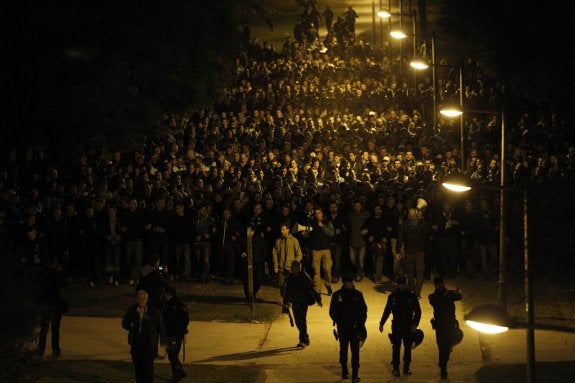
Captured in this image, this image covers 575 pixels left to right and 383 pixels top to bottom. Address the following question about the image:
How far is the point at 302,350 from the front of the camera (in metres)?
19.9

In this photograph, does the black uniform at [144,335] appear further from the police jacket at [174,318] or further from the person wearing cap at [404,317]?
the person wearing cap at [404,317]

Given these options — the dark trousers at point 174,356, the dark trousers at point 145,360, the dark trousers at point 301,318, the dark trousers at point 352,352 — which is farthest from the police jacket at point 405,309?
the dark trousers at point 145,360

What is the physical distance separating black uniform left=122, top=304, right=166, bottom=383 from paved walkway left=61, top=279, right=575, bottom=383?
2505 mm

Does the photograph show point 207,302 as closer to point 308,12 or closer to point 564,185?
point 564,185

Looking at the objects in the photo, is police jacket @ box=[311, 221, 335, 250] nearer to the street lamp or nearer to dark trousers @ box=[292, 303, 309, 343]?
dark trousers @ box=[292, 303, 309, 343]

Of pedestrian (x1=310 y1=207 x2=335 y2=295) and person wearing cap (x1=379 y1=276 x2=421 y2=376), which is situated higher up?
pedestrian (x1=310 y1=207 x2=335 y2=295)

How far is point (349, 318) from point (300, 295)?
213cm

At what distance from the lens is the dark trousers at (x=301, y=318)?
1977 centimetres

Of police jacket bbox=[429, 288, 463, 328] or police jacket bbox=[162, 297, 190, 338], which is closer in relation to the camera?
police jacket bbox=[162, 297, 190, 338]

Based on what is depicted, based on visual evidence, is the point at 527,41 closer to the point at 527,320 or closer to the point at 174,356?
the point at 174,356

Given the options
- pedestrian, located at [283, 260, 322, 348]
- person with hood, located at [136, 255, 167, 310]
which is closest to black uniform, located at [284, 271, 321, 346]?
pedestrian, located at [283, 260, 322, 348]

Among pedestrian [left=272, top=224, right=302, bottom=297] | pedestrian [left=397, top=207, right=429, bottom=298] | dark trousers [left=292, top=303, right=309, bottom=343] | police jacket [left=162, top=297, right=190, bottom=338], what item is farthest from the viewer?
pedestrian [left=397, top=207, right=429, bottom=298]

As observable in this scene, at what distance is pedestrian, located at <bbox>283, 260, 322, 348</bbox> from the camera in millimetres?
19656

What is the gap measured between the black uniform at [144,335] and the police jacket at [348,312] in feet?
9.82
